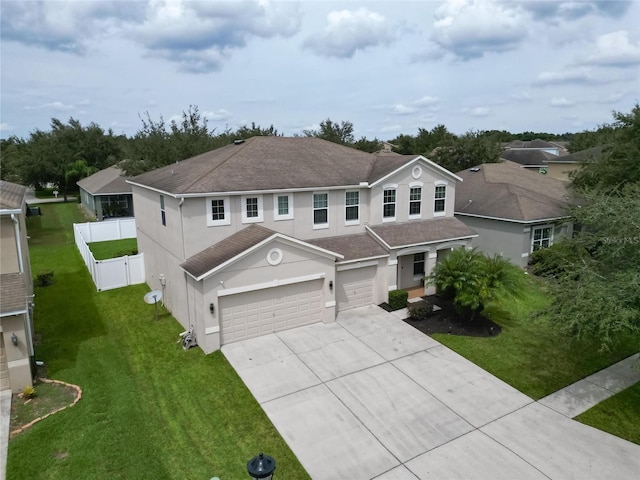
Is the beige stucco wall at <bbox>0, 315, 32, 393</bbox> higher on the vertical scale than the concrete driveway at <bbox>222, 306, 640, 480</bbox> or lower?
higher

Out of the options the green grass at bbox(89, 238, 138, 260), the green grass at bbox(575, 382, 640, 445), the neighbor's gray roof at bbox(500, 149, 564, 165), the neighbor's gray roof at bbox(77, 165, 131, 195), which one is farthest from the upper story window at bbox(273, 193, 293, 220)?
the neighbor's gray roof at bbox(500, 149, 564, 165)

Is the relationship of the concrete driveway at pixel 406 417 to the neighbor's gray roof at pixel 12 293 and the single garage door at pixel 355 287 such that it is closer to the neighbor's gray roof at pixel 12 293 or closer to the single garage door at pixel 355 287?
the single garage door at pixel 355 287

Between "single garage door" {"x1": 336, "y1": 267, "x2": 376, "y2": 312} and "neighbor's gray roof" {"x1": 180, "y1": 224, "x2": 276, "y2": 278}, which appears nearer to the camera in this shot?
"neighbor's gray roof" {"x1": 180, "y1": 224, "x2": 276, "y2": 278}

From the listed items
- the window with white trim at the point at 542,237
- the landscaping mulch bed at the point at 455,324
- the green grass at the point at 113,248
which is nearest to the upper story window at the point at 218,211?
the landscaping mulch bed at the point at 455,324

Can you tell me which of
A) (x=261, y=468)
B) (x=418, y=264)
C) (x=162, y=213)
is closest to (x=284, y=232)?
(x=162, y=213)

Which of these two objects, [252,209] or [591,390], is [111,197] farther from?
[591,390]

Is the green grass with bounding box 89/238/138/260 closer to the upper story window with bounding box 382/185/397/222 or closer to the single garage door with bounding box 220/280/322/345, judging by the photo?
the single garage door with bounding box 220/280/322/345

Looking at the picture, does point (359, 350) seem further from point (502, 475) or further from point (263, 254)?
point (502, 475)
